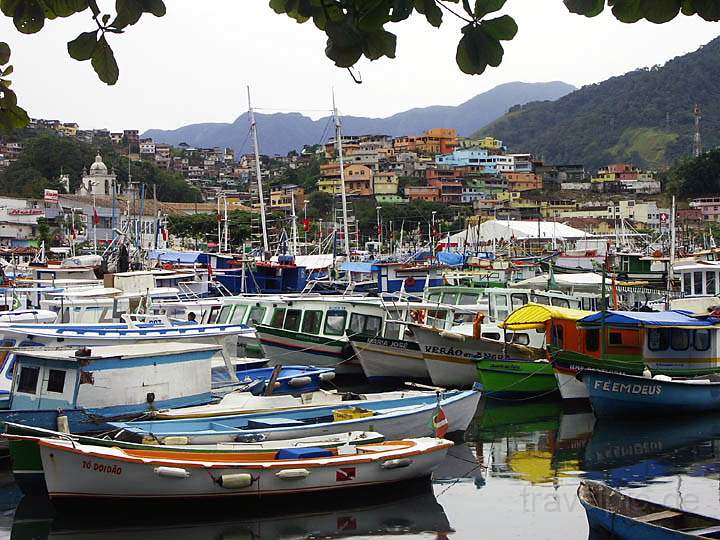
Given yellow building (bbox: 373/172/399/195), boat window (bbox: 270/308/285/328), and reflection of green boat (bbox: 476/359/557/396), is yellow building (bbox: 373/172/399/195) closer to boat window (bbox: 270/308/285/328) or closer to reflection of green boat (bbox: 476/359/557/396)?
boat window (bbox: 270/308/285/328)

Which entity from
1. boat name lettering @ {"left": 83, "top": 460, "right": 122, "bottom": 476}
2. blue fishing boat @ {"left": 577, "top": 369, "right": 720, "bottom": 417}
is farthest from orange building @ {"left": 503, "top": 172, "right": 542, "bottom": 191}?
boat name lettering @ {"left": 83, "top": 460, "right": 122, "bottom": 476}

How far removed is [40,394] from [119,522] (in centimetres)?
301

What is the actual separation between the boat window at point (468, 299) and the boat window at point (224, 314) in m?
6.40

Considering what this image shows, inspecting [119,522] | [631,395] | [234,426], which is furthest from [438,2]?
[631,395]

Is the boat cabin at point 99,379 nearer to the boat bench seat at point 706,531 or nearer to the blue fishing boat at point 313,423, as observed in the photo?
the blue fishing boat at point 313,423

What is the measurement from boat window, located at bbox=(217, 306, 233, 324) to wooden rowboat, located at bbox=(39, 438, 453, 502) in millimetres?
13881

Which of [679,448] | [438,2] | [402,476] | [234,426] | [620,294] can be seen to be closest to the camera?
[438,2]

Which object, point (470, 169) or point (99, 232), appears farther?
point (470, 169)

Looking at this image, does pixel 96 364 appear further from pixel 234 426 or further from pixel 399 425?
pixel 399 425

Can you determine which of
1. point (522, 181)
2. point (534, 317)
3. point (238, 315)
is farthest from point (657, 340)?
point (522, 181)

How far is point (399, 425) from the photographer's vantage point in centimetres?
1457

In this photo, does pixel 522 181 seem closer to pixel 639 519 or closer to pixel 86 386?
pixel 86 386

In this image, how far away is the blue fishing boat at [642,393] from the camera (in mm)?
18500

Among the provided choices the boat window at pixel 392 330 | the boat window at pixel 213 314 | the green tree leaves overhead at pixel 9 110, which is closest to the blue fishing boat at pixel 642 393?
the boat window at pixel 392 330
